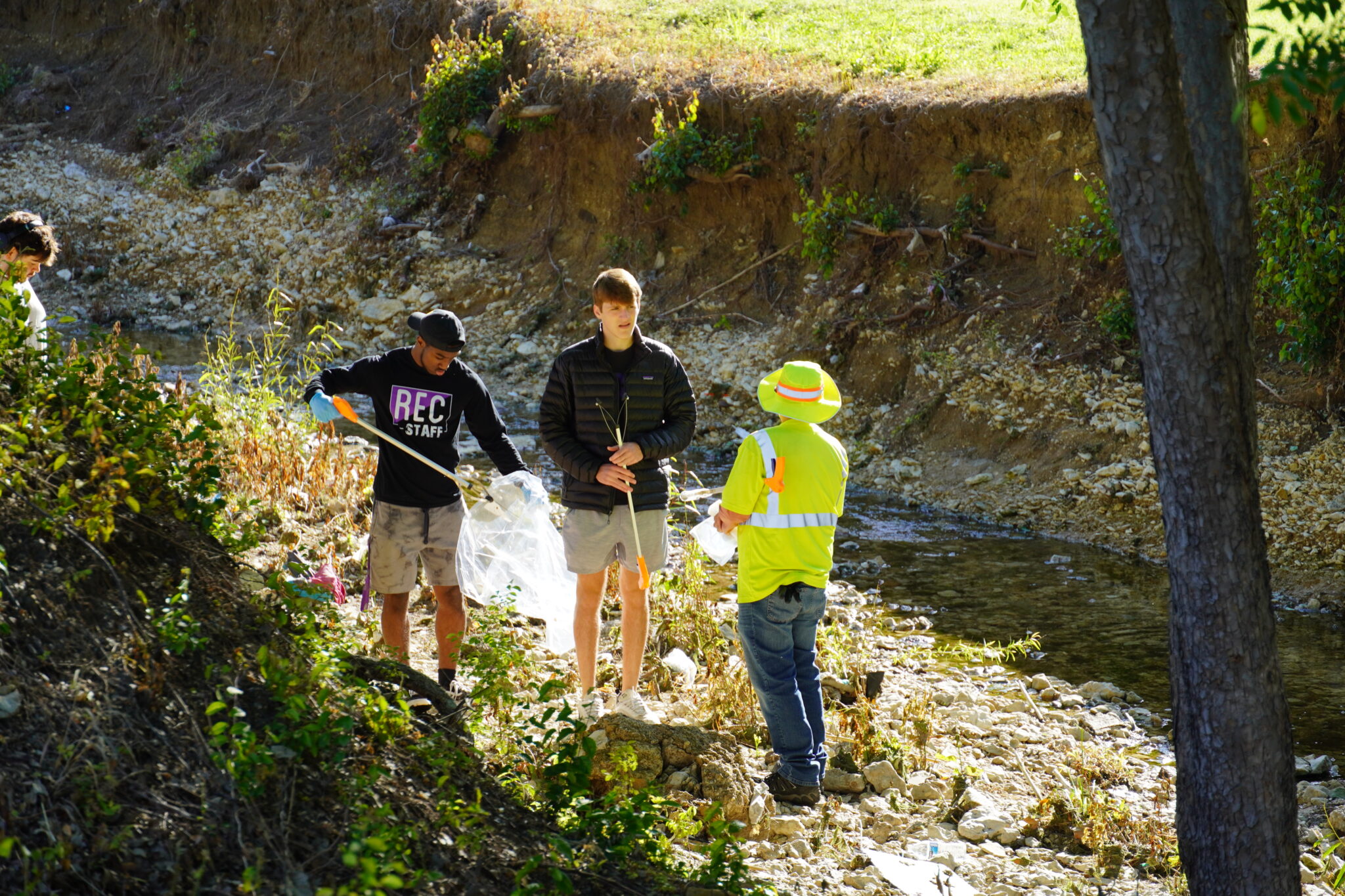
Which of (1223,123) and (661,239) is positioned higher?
(661,239)

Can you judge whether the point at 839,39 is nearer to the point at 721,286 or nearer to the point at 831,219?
the point at 831,219

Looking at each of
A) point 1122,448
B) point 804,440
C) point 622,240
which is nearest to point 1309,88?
point 804,440

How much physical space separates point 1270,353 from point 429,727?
808cm

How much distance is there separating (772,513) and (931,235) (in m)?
7.69

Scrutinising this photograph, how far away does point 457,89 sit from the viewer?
15336mm

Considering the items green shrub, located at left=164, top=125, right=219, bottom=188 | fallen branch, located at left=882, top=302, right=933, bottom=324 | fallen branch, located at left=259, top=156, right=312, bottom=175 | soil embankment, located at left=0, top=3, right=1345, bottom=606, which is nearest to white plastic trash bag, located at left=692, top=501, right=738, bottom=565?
soil embankment, located at left=0, top=3, right=1345, bottom=606

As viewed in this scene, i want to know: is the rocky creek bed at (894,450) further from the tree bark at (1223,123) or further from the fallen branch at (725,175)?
the tree bark at (1223,123)

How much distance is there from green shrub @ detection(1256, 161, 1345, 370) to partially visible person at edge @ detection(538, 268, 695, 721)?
5707 mm

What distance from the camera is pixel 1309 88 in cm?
273

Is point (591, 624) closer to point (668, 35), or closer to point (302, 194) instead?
point (668, 35)

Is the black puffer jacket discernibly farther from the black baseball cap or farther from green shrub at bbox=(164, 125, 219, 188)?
green shrub at bbox=(164, 125, 219, 188)

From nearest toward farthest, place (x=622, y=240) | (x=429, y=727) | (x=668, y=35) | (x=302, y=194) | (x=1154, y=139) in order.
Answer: (x=1154, y=139)
(x=429, y=727)
(x=622, y=240)
(x=668, y=35)
(x=302, y=194)

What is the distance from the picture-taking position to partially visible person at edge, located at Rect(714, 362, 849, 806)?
168 inches

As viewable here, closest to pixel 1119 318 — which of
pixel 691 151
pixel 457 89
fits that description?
pixel 691 151
